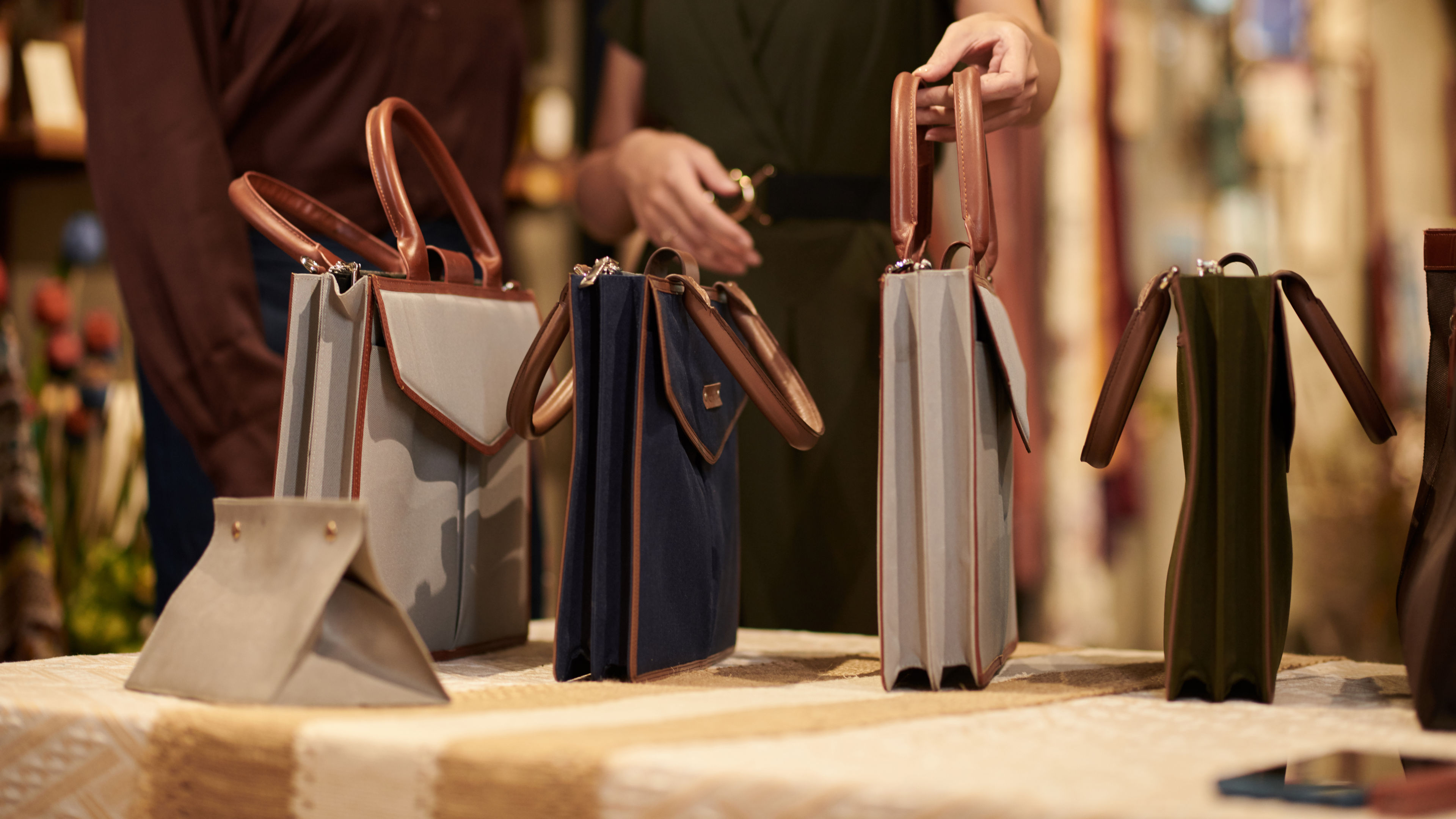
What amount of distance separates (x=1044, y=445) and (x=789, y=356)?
1.05 meters

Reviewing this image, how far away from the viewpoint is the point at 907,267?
0.76 meters

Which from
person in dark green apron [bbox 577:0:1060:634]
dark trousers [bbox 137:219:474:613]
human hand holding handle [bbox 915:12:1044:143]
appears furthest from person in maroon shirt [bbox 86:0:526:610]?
human hand holding handle [bbox 915:12:1044:143]

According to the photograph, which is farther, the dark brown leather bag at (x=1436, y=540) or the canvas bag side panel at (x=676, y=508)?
the canvas bag side panel at (x=676, y=508)

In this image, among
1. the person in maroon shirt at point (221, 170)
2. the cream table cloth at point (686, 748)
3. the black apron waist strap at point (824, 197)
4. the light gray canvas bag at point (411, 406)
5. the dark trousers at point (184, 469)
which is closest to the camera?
the cream table cloth at point (686, 748)

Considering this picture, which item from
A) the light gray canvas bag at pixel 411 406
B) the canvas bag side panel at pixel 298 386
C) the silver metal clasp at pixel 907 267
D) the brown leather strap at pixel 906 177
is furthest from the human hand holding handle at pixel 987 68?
the canvas bag side panel at pixel 298 386

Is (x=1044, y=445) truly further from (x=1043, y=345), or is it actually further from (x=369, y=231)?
(x=369, y=231)

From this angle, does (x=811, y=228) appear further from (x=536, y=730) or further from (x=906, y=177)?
(x=536, y=730)

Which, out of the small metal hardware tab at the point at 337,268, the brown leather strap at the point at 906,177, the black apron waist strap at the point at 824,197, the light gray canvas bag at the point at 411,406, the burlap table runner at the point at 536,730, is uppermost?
the black apron waist strap at the point at 824,197

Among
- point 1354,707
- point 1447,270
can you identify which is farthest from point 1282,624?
point 1447,270

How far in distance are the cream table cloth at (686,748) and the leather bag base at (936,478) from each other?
0.12ft

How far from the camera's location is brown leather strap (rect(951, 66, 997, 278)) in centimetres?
78

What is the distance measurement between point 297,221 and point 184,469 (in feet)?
1.01

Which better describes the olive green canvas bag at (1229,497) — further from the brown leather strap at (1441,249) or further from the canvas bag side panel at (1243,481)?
the brown leather strap at (1441,249)

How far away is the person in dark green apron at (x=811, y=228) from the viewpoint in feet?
4.03
